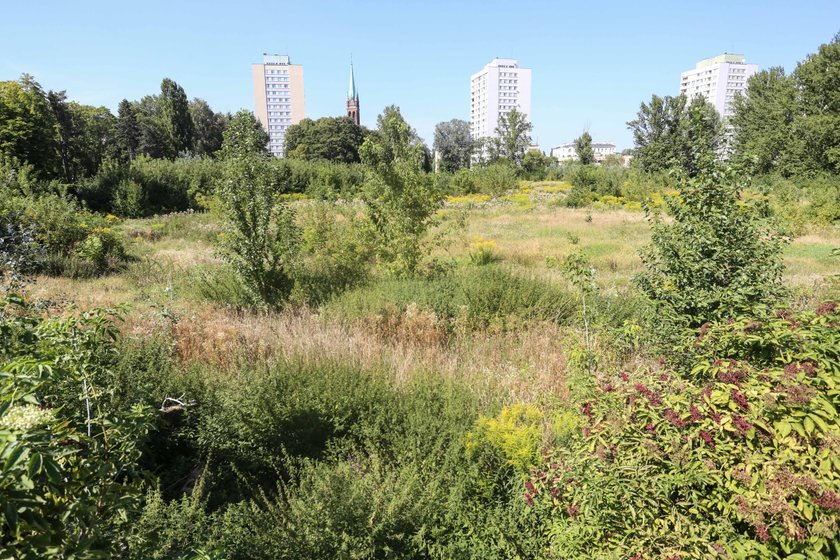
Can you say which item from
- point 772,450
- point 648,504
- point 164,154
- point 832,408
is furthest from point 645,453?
point 164,154

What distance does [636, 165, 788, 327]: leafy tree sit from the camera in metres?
3.60

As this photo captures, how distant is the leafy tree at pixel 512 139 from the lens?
47.3 metres

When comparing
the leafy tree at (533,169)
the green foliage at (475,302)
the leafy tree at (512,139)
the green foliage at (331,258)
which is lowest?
the green foliage at (475,302)

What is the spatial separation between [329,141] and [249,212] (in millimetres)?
56661

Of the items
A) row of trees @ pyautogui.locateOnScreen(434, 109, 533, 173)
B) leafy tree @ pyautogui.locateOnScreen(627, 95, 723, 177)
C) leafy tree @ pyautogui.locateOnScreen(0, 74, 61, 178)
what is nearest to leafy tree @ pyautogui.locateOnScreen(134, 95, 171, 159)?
leafy tree @ pyautogui.locateOnScreen(0, 74, 61, 178)

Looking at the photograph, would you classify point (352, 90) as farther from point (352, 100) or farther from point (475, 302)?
point (475, 302)

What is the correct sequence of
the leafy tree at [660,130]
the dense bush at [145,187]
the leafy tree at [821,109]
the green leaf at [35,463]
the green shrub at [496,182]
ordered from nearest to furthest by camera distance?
the green leaf at [35,463]
the dense bush at [145,187]
the leafy tree at [821,109]
the green shrub at [496,182]
the leafy tree at [660,130]

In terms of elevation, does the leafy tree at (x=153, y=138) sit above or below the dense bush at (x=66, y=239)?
above

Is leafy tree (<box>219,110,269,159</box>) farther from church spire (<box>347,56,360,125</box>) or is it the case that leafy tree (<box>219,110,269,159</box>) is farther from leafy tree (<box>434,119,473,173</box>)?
church spire (<box>347,56,360,125</box>)

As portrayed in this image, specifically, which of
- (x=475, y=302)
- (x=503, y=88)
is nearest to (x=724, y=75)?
(x=503, y=88)

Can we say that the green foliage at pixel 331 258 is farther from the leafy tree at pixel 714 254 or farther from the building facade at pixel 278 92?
the building facade at pixel 278 92

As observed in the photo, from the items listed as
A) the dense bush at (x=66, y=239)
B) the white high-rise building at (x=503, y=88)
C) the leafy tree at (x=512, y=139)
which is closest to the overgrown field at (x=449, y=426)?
the dense bush at (x=66, y=239)

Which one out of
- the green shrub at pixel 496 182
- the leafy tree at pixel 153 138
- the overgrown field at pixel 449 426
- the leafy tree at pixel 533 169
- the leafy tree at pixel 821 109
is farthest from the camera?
the leafy tree at pixel 153 138

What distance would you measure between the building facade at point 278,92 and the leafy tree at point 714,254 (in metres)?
136
